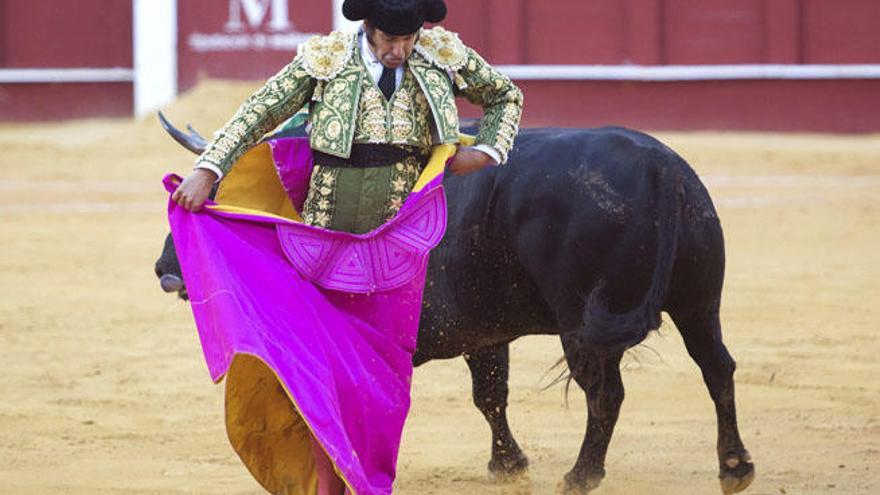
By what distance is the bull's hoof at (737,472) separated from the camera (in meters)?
3.89

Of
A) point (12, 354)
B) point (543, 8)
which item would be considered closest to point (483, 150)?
point (12, 354)

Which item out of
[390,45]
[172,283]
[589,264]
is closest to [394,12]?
[390,45]

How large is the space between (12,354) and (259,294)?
108 inches

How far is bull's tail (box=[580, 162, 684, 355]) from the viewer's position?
3.66 m

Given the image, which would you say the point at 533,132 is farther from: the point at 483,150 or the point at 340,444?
the point at 340,444

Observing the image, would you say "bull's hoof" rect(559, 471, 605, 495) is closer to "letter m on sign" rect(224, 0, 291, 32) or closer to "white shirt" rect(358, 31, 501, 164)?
"white shirt" rect(358, 31, 501, 164)

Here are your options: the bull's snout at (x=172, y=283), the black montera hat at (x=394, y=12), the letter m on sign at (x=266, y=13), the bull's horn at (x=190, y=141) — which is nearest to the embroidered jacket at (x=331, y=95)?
the black montera hat at (x=394, y=12)

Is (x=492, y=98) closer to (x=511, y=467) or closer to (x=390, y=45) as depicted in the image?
(x=390, y=45)

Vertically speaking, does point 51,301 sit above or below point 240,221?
below

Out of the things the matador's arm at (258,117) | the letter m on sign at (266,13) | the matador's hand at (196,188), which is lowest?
the letter m on sign at (266,13)

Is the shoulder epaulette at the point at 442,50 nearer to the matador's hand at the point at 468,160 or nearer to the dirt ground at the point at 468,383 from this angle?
the matador's hand at the point at 468,160

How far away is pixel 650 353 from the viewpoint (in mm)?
5820

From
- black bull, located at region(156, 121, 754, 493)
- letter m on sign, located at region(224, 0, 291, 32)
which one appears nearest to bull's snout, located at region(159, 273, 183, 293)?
black bull, located at region(156, 121, 754, 493)

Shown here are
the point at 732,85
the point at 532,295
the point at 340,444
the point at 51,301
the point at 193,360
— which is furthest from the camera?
the point at 732,85
